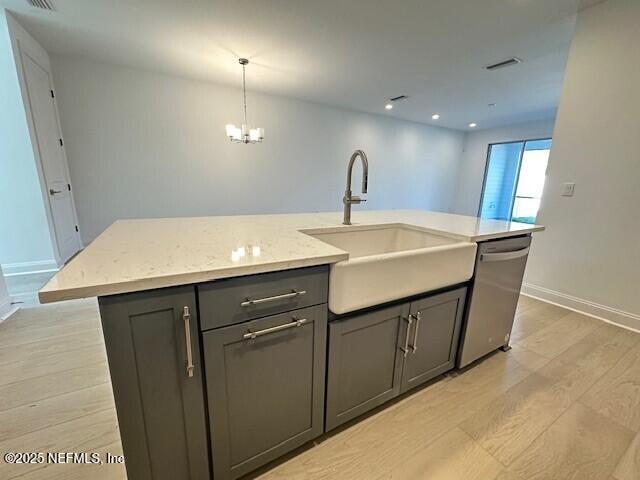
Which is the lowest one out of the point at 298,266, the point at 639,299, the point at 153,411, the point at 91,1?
the point at 639,299

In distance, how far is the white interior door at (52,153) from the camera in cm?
290

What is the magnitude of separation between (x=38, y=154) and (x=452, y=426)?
440 cm

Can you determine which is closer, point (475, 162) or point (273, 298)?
point (273, 298)

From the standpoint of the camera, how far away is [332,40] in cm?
286

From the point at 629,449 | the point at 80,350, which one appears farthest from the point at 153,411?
the point at 629,449

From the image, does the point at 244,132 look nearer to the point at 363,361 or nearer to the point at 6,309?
the point at 6,309

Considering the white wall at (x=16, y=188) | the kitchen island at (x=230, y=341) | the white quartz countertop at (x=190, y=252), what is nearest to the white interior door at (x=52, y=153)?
the white wall at (x=16, y=188)

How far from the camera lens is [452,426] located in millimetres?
1297

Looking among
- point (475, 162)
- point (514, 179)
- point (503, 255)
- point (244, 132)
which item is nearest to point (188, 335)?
point (503, 255)

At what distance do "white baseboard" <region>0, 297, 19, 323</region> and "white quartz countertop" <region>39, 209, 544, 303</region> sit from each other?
5.77ft

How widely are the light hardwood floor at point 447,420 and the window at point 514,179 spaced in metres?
5.40

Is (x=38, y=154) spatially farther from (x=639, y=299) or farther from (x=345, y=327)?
(x=639, y=299)

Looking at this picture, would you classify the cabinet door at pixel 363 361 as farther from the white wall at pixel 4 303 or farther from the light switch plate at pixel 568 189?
the white wall at pixel 4 303

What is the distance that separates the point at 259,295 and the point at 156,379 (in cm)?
36
